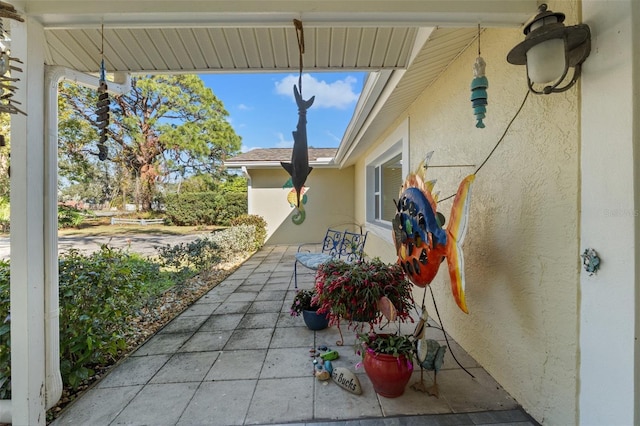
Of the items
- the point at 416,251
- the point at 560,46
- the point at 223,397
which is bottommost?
the point at 223,397

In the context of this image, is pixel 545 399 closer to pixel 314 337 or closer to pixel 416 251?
pixel 416 251

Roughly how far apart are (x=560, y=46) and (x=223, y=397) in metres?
2.87

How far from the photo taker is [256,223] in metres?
8.45

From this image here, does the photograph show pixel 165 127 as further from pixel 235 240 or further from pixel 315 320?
pixel 315 320

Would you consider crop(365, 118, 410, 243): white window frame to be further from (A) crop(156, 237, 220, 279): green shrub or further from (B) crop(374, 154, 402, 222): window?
(A) crop(156, 237, 220, 279): green shrub

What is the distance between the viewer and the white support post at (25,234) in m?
1.58

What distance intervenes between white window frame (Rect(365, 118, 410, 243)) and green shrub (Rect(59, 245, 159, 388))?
140 inches

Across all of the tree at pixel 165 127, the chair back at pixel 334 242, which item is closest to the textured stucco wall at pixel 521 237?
the chair back at pixel 334 242

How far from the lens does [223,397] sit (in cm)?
188

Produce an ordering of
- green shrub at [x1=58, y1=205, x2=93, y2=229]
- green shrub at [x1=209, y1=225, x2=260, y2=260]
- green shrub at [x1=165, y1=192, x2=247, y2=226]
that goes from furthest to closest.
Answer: green shrub at [x1=165, y1=192, x2=247, y2=226], green shrub at [x1=209, y1=225, x2=260, y2=260], green shrub at [x1=58, y1=205, x2=93, y2=229]

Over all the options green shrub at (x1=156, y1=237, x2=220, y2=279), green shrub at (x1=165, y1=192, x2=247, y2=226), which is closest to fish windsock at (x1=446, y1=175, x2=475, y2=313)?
green shrub at (x1=156, y1=237, x2=220, y2=279)

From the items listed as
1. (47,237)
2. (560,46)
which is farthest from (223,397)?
(560,46)

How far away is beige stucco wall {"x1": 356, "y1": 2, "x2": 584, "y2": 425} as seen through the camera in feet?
4.66

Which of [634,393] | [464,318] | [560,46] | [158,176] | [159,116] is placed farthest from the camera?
[158,176]
